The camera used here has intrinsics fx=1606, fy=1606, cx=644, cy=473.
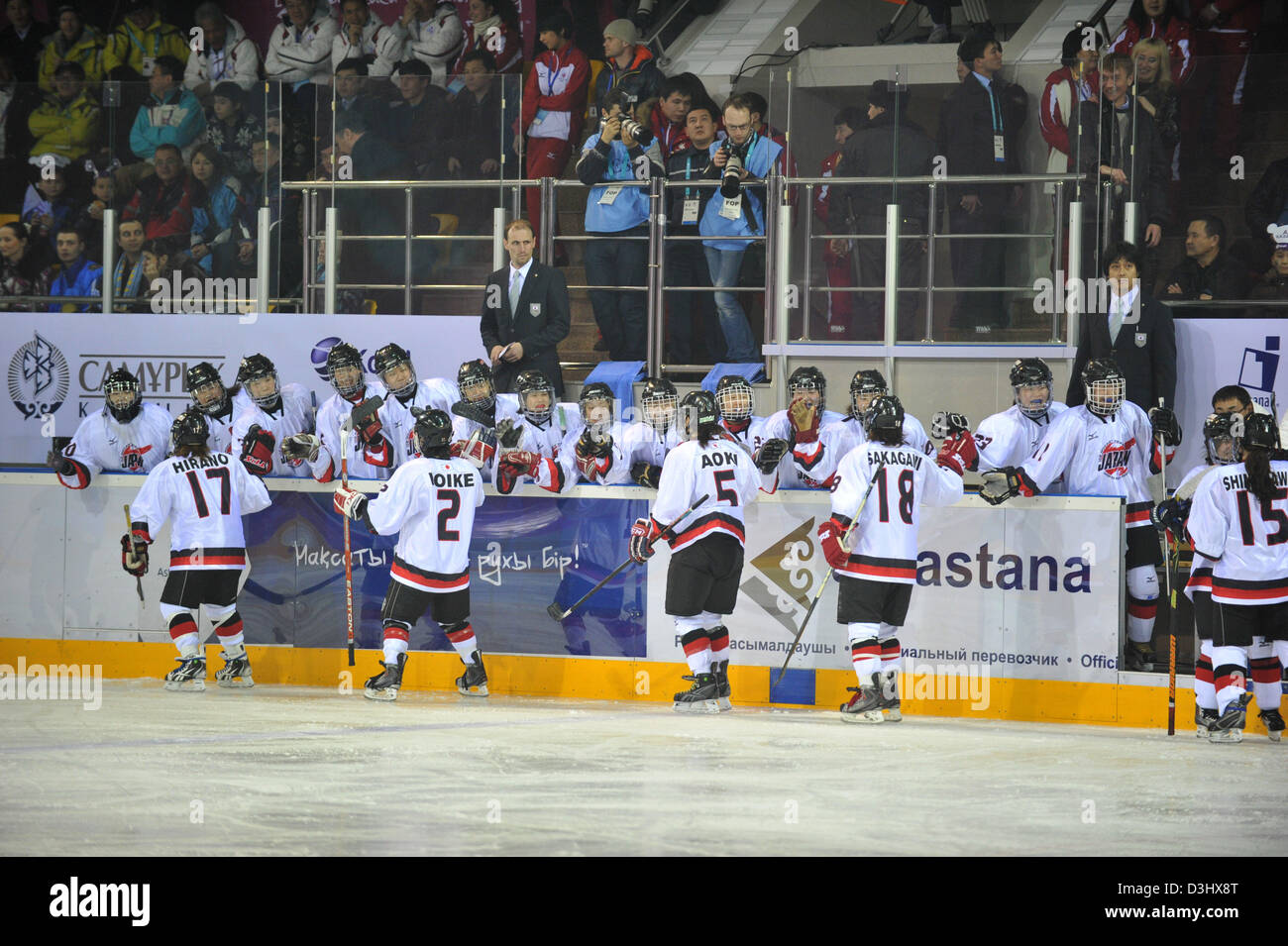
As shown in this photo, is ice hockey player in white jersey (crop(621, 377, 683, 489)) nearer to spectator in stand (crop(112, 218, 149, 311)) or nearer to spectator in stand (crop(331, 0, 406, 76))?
spectator in stand (crop(112, 218, 149, 311))

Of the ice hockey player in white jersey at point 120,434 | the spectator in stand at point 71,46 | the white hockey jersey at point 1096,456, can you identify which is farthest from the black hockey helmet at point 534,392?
the spectator in stand at point 71,46

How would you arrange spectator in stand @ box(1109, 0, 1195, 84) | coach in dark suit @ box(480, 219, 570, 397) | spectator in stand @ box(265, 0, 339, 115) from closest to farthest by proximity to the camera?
coach in dark suit @ box(480, 219, 570, 397), spectator in stand @ box(1109, 0, 1195, 84), spectator in stand @ box(265, 0, 339, 115)

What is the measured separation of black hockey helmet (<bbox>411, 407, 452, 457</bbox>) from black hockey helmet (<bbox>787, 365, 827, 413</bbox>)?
6.07ft

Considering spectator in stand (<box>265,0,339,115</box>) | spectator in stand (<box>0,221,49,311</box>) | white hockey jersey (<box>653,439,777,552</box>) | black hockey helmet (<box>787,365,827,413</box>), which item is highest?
spectator in stand (<box>265,0,339,115</box>)

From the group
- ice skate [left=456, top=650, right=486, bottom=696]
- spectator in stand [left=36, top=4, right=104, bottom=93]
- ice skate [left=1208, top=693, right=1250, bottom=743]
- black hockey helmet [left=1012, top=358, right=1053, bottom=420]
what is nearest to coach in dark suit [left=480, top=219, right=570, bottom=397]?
ice skate [left=456, top=650, right=486, bottom=696]

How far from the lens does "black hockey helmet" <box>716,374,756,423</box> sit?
28.0 ft

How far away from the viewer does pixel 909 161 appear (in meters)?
8.92

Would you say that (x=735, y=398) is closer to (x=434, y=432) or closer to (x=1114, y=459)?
(x=434, y=432)

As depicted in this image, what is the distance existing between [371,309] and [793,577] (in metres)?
3.31

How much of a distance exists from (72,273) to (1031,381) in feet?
20.0

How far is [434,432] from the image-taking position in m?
8.27

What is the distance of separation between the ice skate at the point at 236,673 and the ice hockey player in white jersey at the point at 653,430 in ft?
7.63

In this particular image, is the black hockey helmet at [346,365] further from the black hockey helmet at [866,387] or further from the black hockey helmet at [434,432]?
the black hockey helmet at [866,387]
